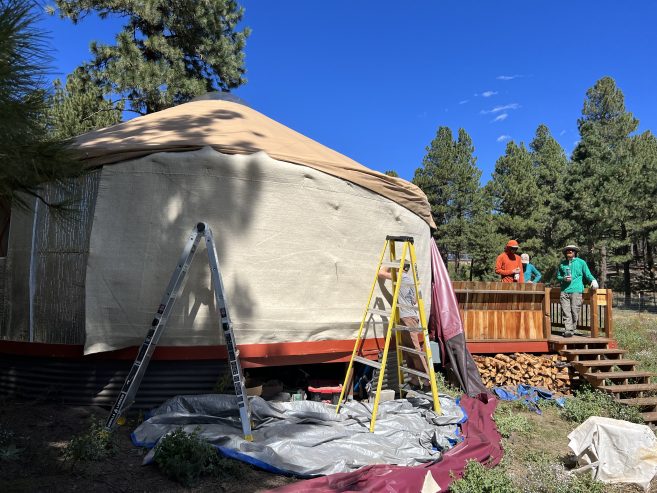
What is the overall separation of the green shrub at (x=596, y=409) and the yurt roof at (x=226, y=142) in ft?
9.30

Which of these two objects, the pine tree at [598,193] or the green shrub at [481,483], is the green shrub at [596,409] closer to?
the green shrub at [481,483]

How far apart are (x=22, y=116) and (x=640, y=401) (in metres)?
6.98

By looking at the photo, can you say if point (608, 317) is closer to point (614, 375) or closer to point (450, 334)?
point (614, 375)

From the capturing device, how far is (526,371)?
689cm

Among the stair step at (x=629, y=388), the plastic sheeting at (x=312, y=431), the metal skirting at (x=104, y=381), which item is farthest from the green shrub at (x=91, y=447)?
the stair step at (x=629, y=388)

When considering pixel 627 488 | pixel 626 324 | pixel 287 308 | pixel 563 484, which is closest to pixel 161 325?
pixel 287 308

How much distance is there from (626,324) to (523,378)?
7.63 metres

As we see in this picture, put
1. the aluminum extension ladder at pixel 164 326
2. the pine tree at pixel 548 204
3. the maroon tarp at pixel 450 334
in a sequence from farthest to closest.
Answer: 1. the pine tree at pixel 548 204
2. the maroon tarp at pixel 450 334
3. the aluminum extension ladder at pixel 164 326

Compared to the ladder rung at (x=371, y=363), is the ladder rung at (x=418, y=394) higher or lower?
lower

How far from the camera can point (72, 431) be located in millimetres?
4008

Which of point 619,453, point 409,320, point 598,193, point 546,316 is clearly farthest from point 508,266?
point 598,193

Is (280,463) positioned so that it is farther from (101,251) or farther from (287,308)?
(101,251)

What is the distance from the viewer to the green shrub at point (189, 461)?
127 inches

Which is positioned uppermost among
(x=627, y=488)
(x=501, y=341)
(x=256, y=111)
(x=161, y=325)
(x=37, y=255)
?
(x=256, y=111)
